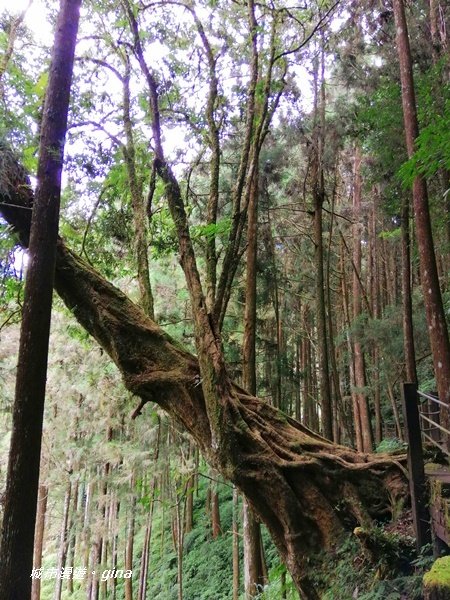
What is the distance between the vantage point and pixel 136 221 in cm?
704

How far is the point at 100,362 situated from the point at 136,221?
9.38 metres

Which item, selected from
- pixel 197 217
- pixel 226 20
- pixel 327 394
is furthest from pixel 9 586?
pixel 197 217

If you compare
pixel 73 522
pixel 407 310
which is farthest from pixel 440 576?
pixel 73 522

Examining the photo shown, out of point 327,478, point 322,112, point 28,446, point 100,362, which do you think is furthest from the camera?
point 100,362

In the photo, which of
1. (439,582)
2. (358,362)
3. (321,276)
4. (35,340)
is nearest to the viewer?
(439,582)

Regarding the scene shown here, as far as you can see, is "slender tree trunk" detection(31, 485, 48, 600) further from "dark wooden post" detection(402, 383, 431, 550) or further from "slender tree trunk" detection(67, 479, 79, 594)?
"dark wooden post" detection(402, 383, 431, 550)

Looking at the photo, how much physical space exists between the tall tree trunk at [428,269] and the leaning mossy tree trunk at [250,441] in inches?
76.3

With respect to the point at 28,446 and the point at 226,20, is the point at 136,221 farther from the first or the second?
the point at 28,446

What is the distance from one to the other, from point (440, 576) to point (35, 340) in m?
3.01

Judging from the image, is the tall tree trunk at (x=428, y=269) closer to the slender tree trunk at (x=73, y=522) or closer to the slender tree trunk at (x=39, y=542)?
the slender tree trunk at (x=73, y=522)

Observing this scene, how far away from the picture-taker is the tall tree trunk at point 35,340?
3129 millimetres

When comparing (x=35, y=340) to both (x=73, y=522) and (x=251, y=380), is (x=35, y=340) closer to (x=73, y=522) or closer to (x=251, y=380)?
(x=251, y=380)

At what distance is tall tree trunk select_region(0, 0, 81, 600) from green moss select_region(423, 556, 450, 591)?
2513 mm

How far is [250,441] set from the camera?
5.32 meters
